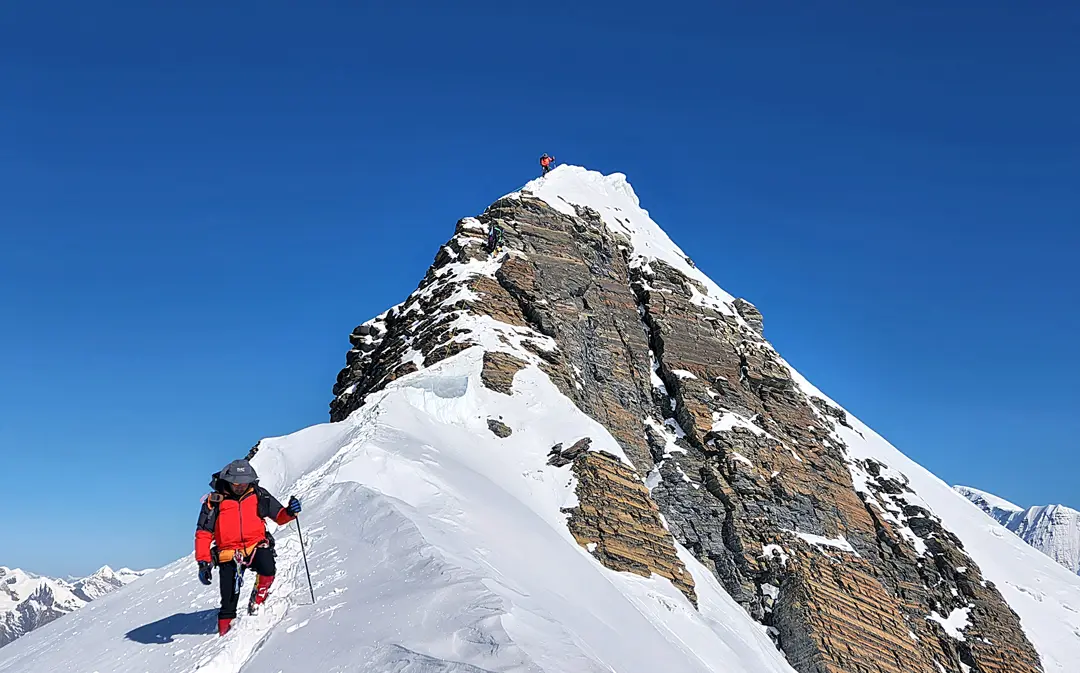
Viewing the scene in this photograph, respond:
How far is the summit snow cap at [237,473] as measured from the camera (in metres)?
8.91

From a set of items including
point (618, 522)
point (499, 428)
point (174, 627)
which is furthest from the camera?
point (499, 428)

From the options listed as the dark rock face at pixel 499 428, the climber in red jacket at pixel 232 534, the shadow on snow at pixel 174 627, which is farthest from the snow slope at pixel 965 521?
the climber in red jacket at pixel 232 534

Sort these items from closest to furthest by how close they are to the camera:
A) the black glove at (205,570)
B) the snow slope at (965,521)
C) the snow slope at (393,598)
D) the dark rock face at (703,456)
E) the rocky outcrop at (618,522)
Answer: the snow slope at (393,598) → the black glove at (205,570) → the rocky outcrop at (618,522) → the dark rock face at (703,456) → the snow slope at (965,521)

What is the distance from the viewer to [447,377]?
34.8 meters

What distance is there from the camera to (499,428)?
34.3 meters

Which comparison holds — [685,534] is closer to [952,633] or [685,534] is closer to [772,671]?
[772,671]

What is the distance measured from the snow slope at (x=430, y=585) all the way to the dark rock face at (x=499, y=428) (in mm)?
292

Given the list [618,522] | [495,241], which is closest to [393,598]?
[618,522]

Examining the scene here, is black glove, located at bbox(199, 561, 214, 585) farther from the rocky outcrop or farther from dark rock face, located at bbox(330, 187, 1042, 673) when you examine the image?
dark rock face, located at bbox(330, 187, 1042, 673)

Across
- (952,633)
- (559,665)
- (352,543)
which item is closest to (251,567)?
(352,543)

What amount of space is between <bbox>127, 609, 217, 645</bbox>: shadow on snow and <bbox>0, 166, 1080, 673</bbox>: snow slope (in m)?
0.04

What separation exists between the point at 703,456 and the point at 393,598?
38794 mm

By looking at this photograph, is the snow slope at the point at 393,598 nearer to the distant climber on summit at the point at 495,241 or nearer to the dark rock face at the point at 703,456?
the dark rock face at the point at 703,456

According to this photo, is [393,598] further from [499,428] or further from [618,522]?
[499,428]
